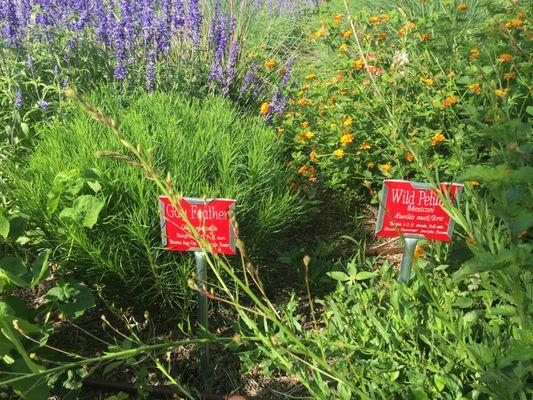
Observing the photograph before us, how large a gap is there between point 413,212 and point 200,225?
678 mm

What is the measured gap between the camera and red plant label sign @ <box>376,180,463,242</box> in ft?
6.19

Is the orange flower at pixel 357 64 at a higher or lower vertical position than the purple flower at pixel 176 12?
lower

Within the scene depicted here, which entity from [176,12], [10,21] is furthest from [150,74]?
[10,21]

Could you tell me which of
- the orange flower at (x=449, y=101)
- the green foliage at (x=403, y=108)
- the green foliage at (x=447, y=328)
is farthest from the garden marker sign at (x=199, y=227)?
the orange flower at (x=449, y=101)

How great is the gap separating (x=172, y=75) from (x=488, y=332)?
7.71 ft

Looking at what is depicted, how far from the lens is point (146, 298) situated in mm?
2287

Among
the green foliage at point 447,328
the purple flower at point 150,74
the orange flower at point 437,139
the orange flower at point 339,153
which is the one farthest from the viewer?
the purple flower at point 150,74

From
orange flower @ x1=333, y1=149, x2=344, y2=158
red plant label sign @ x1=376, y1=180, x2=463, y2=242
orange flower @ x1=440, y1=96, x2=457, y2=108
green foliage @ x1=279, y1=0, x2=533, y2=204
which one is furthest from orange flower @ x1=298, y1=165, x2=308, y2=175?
red plant label sign @ x1=376, y1=180, x2=463, y2=242

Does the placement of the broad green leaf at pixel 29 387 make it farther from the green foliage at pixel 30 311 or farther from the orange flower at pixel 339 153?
the orange flower at pixel 339 153

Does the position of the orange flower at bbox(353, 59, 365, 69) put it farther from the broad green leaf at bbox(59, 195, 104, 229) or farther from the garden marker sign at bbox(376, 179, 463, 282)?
the broad green leaf at bbox(59, 195, 104, 229)

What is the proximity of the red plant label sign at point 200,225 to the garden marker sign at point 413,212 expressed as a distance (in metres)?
0.48

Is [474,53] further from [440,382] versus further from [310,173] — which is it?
[440,382]

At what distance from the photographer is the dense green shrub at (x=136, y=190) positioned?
205 cm

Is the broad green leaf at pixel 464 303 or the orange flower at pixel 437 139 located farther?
the orange flower at pixel 437 139
